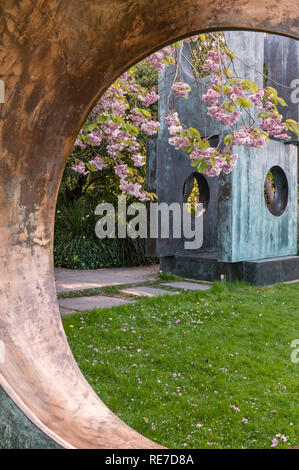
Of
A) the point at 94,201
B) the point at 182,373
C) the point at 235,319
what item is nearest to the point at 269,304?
the point at 235,319

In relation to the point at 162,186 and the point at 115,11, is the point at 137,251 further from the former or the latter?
the point at 115,11

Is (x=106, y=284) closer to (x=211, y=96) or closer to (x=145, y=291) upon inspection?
(x=145, y=291)

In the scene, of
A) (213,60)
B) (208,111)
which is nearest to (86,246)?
(208,111)

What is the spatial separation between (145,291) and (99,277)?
160 cm

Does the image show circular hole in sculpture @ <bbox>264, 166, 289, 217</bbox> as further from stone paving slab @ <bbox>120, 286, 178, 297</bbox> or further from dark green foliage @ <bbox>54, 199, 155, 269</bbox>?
stone paving slab @ <bbox>120, 286, 178, 297</bbox>

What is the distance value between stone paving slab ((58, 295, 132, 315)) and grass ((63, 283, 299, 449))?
33 centimetres

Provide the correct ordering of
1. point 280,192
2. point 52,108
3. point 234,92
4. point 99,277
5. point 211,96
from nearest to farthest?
point 52,108
point 234,92
point 211,96
point 99,277
point 280,192

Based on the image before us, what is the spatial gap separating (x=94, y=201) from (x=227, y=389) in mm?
7264

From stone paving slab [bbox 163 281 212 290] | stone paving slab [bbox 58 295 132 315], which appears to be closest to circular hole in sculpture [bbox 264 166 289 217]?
stone paving slab [bbox 163 281 212 290]

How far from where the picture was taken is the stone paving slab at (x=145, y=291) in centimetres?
592

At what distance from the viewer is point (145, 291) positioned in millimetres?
6137

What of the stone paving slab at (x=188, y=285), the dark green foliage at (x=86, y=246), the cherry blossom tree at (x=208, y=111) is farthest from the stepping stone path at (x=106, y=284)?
the cherry blossom tree at (x=208, y=111)

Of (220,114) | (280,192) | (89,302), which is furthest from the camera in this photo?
(280,192)

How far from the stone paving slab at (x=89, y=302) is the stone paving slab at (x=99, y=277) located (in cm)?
56
